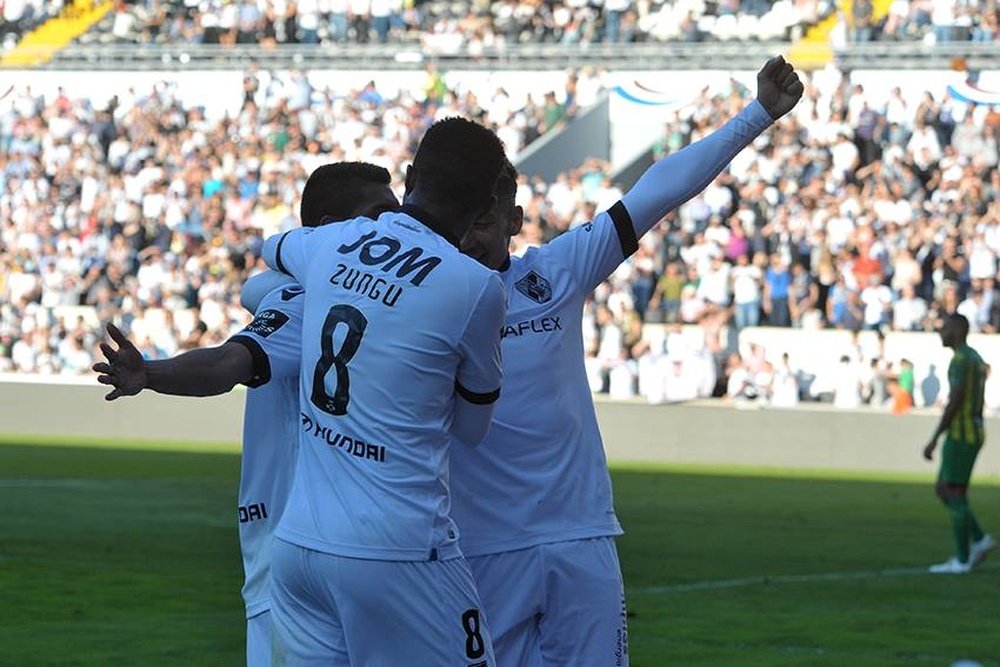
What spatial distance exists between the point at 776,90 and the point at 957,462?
9511 millimetres

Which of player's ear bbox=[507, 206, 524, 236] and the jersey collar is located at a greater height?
the jersey collar

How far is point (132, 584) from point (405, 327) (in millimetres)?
9533

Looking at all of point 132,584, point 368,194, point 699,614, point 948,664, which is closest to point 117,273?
point 132,584

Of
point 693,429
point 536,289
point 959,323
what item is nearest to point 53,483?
point 693,429

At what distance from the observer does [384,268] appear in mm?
4719

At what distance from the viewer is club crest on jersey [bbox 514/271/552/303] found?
19.3ft

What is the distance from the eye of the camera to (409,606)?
4.64 metres

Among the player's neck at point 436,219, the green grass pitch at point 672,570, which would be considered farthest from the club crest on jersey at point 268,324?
the green grass pitch at point 672,570

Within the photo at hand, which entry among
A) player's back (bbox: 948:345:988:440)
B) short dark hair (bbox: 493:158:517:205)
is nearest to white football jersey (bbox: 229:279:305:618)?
short dark hair (bbox: 493:158:517:205)

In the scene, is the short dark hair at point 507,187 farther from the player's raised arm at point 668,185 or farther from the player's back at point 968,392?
the player's back at point 968,392

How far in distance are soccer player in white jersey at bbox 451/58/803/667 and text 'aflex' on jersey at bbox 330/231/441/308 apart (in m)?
1.01

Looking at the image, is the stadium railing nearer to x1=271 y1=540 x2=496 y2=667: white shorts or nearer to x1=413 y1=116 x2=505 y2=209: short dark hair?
x1=413 y1=116 x2=505 y2=209: short dark hair

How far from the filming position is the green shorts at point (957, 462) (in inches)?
587

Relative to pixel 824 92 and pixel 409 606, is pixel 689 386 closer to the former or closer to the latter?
pixel 824 92
